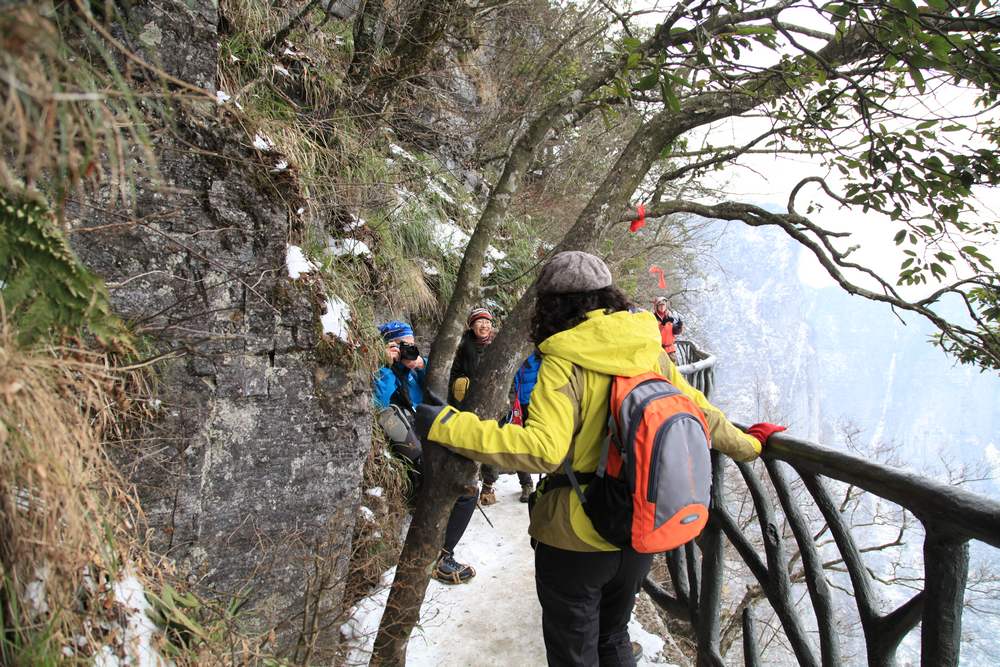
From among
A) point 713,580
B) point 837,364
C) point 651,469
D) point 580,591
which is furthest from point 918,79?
point 837,364

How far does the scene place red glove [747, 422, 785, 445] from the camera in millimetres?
2279

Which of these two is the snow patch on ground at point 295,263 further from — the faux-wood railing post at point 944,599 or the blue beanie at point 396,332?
the faux-wood railing post at point 944,599

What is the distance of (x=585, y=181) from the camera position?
11.4 m

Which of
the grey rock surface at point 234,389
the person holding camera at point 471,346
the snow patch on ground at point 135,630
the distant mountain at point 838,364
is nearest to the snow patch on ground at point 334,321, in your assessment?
the grey rock surface at point 234,389

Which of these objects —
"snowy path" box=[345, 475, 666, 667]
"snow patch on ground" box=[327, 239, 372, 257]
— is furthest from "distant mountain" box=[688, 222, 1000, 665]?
"snow patch on ground" box=[327, 239, 372, 257]

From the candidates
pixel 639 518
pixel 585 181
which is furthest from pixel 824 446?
pixel 585 181

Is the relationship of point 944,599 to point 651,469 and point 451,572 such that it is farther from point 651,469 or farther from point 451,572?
point 451,572

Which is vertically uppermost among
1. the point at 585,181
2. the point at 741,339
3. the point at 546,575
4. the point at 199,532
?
the point at 741,339

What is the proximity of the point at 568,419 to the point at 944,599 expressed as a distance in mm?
1124

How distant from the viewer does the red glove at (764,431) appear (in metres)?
2.28

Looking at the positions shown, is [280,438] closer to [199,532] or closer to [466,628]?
[199,532]

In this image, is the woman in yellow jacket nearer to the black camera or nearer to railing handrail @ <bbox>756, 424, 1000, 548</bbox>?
railing handrail @ <bbox>756, 424, 1000, 548</bbox>

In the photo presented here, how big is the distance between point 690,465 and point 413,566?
1.49 metres

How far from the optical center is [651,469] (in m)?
1.81
